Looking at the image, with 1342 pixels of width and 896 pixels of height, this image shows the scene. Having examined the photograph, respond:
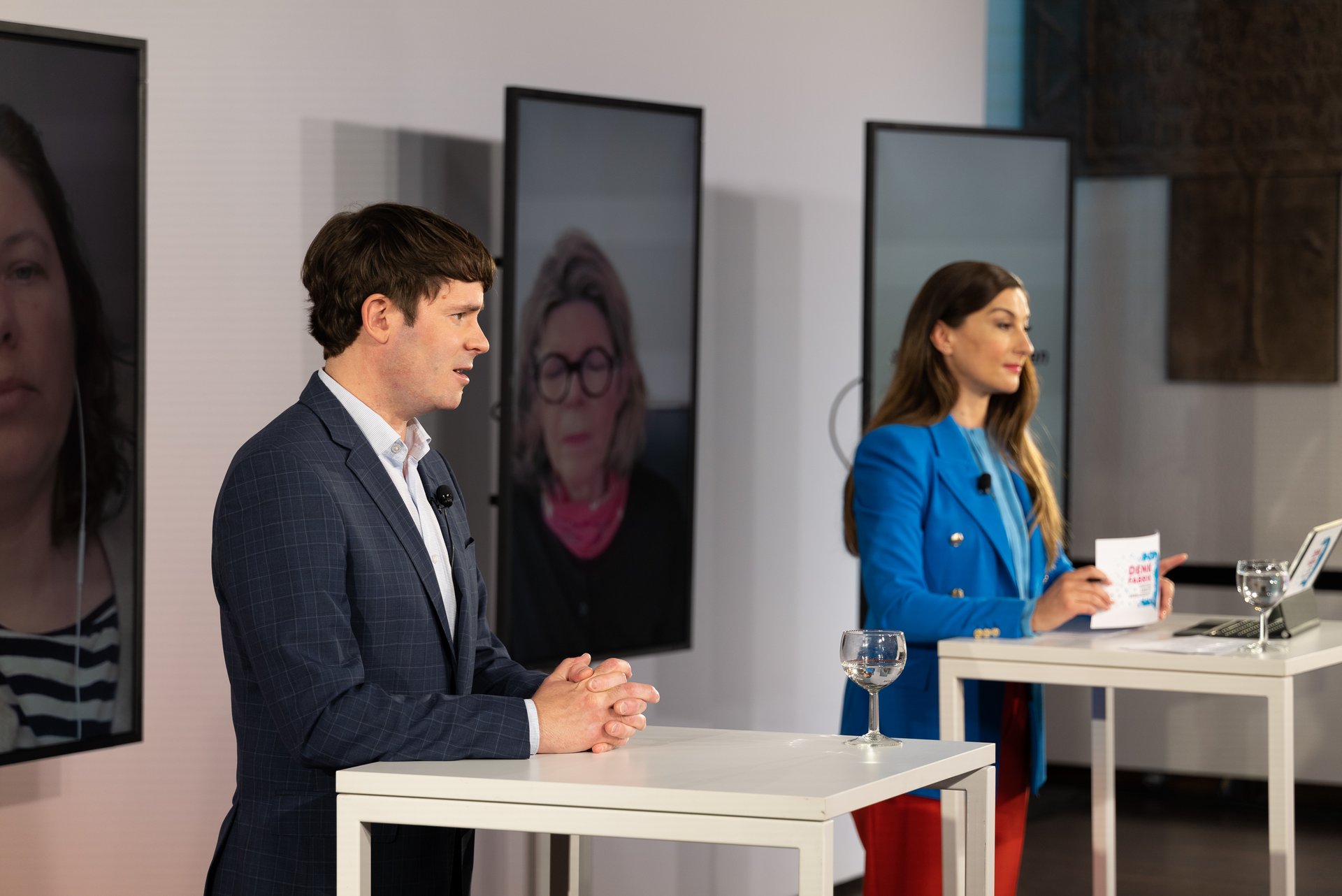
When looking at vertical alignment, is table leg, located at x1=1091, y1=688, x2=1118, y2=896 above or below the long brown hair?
below

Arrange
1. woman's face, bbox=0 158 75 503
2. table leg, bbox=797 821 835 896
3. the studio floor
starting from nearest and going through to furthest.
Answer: table leg, bbox=797 821 835 896
woman's face, bbox=0 158 75 503
the studio floor

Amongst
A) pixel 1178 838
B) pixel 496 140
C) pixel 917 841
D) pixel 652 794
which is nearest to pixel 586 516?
pixel 496 140

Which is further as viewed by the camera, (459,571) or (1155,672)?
(1155,672)

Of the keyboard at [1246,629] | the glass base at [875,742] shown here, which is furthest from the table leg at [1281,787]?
the glass base at [875,742]

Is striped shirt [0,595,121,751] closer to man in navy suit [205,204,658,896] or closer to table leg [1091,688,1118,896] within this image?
man in navy suit [205,204,658,896]

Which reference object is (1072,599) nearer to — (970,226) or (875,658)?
(875,658)

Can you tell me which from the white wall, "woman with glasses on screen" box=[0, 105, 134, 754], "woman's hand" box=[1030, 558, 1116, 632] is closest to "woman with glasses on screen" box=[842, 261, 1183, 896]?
"woman's hand" box=[1030, 558, 1116, 632]

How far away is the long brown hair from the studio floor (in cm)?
209

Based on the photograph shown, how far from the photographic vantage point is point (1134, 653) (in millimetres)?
3115

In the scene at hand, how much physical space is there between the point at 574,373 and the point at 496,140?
0.64m

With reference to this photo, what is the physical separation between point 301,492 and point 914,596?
5.07 ft

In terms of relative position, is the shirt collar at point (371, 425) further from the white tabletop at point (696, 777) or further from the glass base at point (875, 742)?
the glass base at point (875, 742)

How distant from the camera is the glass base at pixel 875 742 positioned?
2.21 m

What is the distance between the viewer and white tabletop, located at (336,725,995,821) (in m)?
1.84
